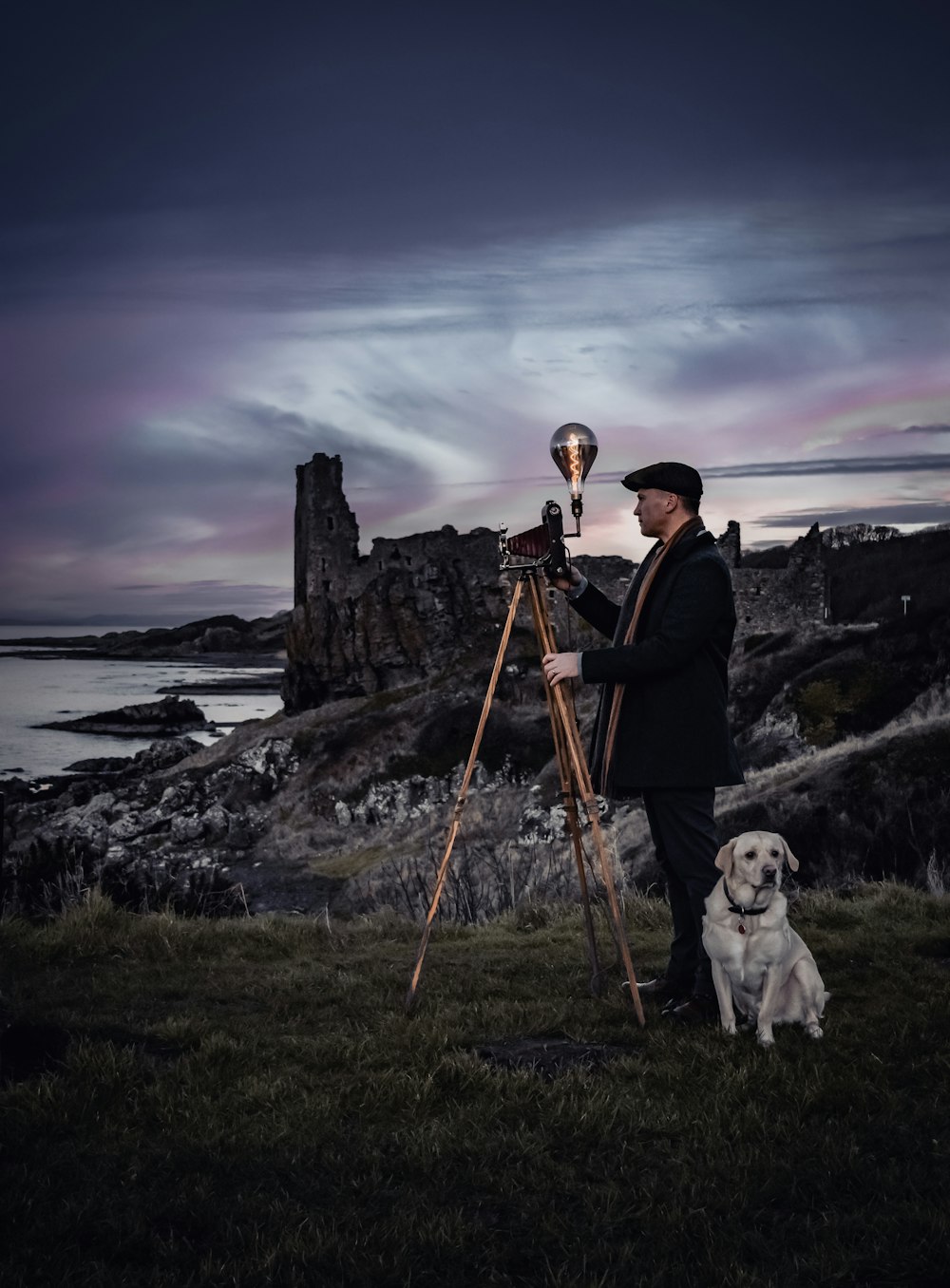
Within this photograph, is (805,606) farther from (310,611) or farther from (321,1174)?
(321,1174)

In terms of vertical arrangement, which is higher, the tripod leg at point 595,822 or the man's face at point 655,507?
the man's face at point 655,507

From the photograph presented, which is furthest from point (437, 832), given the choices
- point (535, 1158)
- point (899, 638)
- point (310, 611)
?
point (310, 611)

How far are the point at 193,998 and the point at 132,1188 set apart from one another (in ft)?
8.79

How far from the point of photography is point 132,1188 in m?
3.67

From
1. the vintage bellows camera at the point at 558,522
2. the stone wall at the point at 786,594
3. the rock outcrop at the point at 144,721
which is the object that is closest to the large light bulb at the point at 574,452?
the vintage bellows camera at the point at 558,522

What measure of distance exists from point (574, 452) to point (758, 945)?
3.13m

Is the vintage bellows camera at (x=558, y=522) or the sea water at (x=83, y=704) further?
the sea water at (x=83, y=704)

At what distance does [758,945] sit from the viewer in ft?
16.7

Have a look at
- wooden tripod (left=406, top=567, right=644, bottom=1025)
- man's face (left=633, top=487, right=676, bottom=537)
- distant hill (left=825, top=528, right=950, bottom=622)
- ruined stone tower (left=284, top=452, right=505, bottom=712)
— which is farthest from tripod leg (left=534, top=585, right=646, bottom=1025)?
distant hill (left=825, top=528, right=950, bottom=622)

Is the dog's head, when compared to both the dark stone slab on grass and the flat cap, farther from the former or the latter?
the flat cap

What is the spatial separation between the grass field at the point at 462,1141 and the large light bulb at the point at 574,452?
3200 millimetres

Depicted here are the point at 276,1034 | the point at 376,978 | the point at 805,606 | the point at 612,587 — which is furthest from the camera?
the point at 612,587

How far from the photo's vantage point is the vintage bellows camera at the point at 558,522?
5902 mm

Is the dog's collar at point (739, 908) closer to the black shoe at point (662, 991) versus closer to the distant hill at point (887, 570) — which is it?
the black shoe at point (662, 991)
